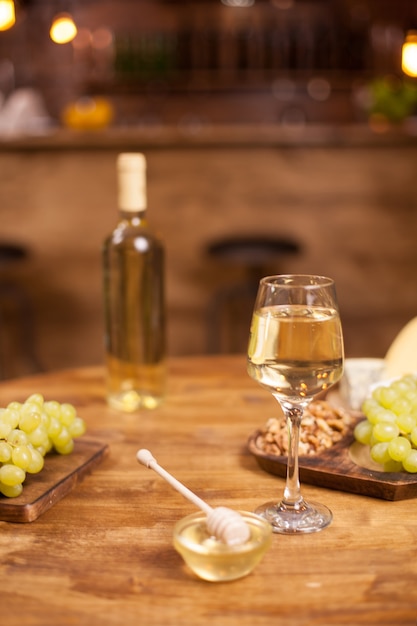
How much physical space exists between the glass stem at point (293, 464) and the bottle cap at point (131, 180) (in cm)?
53

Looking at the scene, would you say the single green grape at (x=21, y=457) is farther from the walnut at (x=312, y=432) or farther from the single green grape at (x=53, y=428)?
the walnut at (x=312, y=432)

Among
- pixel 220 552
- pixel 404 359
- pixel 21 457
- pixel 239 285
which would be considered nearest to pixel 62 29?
pixel 239 285

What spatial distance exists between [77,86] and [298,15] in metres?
1.75

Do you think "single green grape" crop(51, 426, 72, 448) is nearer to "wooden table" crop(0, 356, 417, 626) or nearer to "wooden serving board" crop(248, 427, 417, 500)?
"wooden table" crop(0, 356, 417, 626)

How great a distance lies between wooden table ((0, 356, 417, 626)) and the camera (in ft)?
2.20

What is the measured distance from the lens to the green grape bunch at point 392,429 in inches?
35.7

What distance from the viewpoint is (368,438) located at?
98 centimetres

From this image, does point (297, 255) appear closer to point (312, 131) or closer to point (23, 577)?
point (312, 131)

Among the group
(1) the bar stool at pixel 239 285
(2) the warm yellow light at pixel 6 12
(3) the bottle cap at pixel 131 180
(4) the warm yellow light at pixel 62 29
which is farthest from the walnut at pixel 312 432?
(4) the warm yellow light at pixel 62 29

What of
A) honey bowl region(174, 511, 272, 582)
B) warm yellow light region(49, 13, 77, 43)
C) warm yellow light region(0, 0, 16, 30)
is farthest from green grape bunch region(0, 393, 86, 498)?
warm yellow light region(49, 13, 77, 43)

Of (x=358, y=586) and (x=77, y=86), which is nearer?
(x=358, y=586)

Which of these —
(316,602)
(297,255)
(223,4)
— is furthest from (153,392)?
(223,4)

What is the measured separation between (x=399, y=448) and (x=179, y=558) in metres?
0.30

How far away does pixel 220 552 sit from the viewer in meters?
0.68
